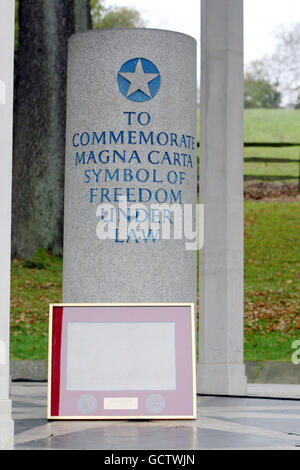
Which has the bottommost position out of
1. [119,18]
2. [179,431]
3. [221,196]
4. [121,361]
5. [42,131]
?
[179,431]

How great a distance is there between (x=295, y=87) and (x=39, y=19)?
13430 mm

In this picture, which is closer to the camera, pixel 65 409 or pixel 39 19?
pixel 65 409

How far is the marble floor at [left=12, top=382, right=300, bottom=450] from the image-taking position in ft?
23.6

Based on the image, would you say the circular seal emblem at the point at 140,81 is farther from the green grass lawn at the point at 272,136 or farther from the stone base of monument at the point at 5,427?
the green grass lawn at the point at 272,136

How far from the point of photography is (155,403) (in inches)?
339

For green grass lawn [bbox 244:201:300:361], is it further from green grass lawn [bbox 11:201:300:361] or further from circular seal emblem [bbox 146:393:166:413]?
circular seal emblem [bbox 146:393:166:413]

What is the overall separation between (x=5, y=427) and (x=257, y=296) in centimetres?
1417

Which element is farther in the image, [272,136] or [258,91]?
[258,91]

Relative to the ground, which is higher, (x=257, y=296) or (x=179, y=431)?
(x=257, y=296)

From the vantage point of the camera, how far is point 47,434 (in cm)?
784

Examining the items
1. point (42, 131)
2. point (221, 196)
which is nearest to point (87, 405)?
point (221, 196)

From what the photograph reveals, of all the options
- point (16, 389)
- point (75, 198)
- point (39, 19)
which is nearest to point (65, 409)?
point (75, 198)

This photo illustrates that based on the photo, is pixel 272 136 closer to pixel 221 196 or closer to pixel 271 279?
pixel 271 279
